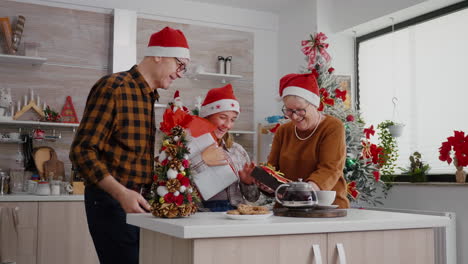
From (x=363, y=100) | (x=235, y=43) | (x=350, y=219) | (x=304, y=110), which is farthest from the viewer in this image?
(x=235, y=43)

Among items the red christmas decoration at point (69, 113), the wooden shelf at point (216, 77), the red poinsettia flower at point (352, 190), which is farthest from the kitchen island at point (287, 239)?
the wooden shelf at point (216, 77)

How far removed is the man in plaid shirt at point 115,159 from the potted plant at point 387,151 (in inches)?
121

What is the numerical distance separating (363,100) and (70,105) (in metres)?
2.92

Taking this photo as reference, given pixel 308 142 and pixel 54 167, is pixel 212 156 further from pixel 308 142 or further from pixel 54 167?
pixel 54 167

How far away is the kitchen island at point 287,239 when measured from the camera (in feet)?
4.68

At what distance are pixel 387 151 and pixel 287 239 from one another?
325 centimetres

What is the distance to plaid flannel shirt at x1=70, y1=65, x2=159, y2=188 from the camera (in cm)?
178

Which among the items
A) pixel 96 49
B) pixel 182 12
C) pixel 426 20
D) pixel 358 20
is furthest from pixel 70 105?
pixel 426 20

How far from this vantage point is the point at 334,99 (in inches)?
169

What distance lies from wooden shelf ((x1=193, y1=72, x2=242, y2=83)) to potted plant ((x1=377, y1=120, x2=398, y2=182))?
165cm

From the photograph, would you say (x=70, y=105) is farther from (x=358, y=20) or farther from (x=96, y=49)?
(x=358, y=20)

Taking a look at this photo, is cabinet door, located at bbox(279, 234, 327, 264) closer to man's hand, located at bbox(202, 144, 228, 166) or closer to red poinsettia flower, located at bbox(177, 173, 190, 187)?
red poinsettia flower, located at bbox(177, 173, 190, 187)

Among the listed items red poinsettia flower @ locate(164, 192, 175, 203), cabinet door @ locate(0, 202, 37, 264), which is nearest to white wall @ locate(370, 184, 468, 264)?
red poinsettia flower @ locate(164, 192, 175, 203)

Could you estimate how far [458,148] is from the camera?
3.74 metres
